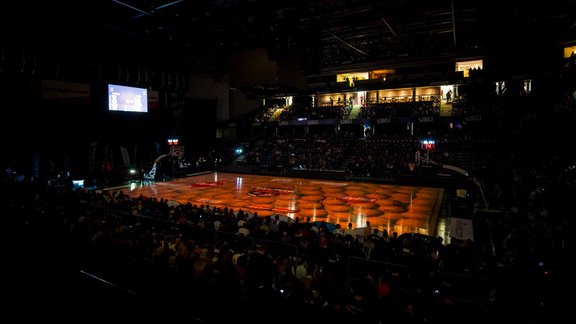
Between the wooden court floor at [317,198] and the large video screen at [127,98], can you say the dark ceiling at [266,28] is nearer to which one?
the large video screen at [127,98]

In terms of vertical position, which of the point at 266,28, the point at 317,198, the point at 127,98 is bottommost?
the point at 317,198

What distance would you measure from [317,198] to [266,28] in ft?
29.7

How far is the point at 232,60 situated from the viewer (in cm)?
955

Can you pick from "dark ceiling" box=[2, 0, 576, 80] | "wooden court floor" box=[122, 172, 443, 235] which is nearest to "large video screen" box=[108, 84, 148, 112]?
"dark ceiling" box=[2, 0, 576, 80]

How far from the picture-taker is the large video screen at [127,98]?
80.5 feet

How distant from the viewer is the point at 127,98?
2559cm

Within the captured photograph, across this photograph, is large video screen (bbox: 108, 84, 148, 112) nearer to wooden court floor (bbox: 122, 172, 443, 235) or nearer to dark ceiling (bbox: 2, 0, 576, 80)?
dark ceiling (bbox: 2, 0, 576, 80)

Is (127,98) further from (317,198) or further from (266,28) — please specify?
(317,198)

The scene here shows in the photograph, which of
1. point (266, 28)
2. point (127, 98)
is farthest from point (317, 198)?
point (127, 98)

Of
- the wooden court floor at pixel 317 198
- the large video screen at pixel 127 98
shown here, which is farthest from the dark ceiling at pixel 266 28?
the wooden court floor at pixel 317 198

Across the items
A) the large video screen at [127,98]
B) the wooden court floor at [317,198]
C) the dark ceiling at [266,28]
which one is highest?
the dark ceiling at [266,28]

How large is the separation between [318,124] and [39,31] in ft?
74.6

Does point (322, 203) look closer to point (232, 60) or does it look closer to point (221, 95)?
point (232, 60)

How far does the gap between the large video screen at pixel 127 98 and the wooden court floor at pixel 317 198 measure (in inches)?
253
